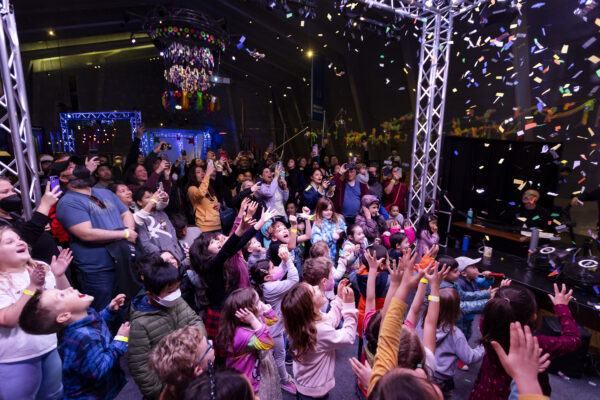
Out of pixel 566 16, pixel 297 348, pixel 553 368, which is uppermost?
pixel 566 16

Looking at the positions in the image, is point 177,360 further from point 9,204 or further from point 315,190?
point 315,190

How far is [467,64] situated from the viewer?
21.9ft

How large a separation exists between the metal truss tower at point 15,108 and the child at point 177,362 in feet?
7.26

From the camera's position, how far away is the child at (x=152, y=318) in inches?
63.4

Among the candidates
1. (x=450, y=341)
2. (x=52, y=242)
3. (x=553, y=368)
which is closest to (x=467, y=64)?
(x=553, y=368)

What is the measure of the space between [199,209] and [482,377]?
3461 millimetres

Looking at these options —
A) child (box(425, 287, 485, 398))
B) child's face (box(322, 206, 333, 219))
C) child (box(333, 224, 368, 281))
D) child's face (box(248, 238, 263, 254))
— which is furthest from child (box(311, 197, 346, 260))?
child (box(425, 287, 485, 398))

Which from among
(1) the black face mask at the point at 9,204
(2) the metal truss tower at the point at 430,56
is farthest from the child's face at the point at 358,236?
(1) the black face mask at the point at 9,204

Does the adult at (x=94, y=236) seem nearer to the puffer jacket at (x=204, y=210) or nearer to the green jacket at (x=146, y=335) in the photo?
the green jacket at (x=146, y=335)

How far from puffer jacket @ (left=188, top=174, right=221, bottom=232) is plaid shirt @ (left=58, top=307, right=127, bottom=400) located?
2.56 m

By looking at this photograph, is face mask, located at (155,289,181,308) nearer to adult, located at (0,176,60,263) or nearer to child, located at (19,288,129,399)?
child, located at (19,288,129,399)

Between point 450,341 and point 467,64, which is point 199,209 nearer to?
point 450,341

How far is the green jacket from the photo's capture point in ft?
5.26

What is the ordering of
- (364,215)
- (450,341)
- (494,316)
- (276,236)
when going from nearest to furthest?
(494,316) < (450,341) < (276,236) < (364,215)
